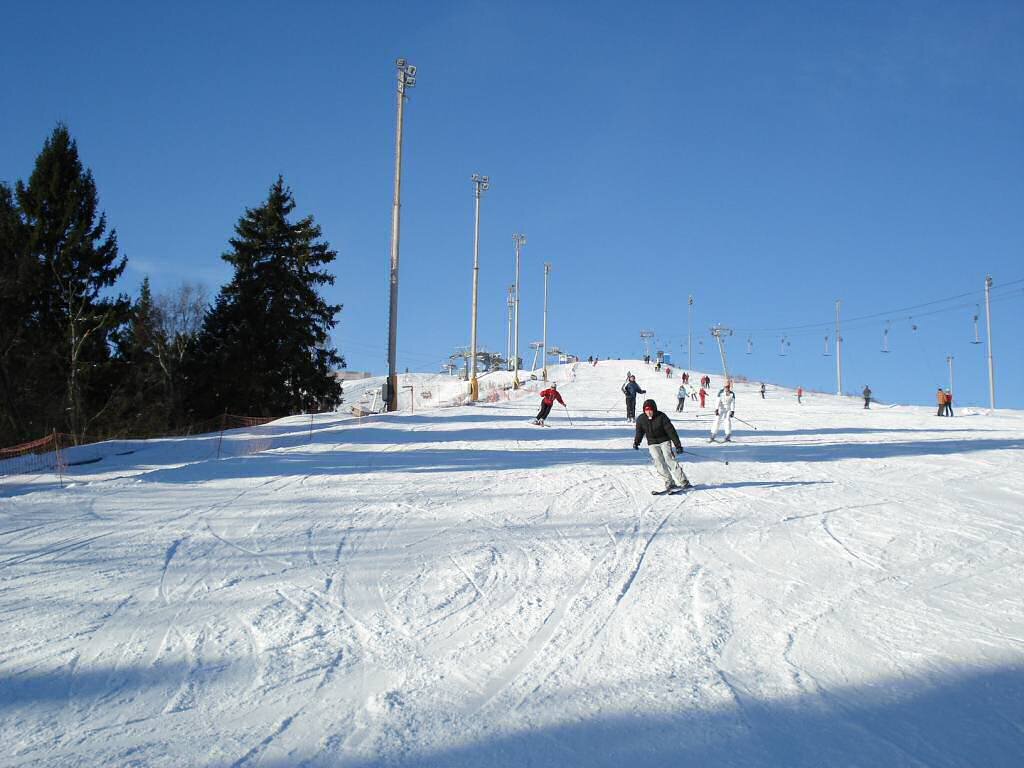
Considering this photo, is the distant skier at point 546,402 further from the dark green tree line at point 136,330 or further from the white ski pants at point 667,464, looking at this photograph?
the dark green tree line at point 136,330

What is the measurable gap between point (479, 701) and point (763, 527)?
643 centimetres

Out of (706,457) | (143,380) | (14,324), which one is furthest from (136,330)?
(706,457)

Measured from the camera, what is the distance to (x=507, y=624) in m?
6.13

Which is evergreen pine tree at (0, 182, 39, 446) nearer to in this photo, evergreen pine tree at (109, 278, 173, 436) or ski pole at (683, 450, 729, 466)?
evergreen pine tree at (109, 278, 173, 436)

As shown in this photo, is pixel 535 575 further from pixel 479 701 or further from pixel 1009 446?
pixel 1009 446

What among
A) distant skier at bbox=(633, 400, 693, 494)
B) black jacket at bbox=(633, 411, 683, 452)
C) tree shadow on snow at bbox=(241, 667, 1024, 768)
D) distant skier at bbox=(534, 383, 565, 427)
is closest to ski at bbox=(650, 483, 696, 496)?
distant skier at bbox=(633, 400, 693, 494)

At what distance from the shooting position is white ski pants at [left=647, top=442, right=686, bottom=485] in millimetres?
12688

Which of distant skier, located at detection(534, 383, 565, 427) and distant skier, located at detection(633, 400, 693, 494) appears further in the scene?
distant skier, located at detection(534, 383, 565, 427)

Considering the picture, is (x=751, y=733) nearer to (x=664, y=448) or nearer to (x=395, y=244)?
(x=664, y=448)

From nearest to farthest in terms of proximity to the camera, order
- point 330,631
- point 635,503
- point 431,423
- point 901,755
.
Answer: point 901,755
point 330,631
point 635,503
point 431,423

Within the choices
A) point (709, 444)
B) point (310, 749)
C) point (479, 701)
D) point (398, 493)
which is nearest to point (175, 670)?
point (310, 749)

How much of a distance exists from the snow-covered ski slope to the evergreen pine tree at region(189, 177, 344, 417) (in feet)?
87.7

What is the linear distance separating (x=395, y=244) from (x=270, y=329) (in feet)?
39.7

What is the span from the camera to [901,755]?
13.2 feet
